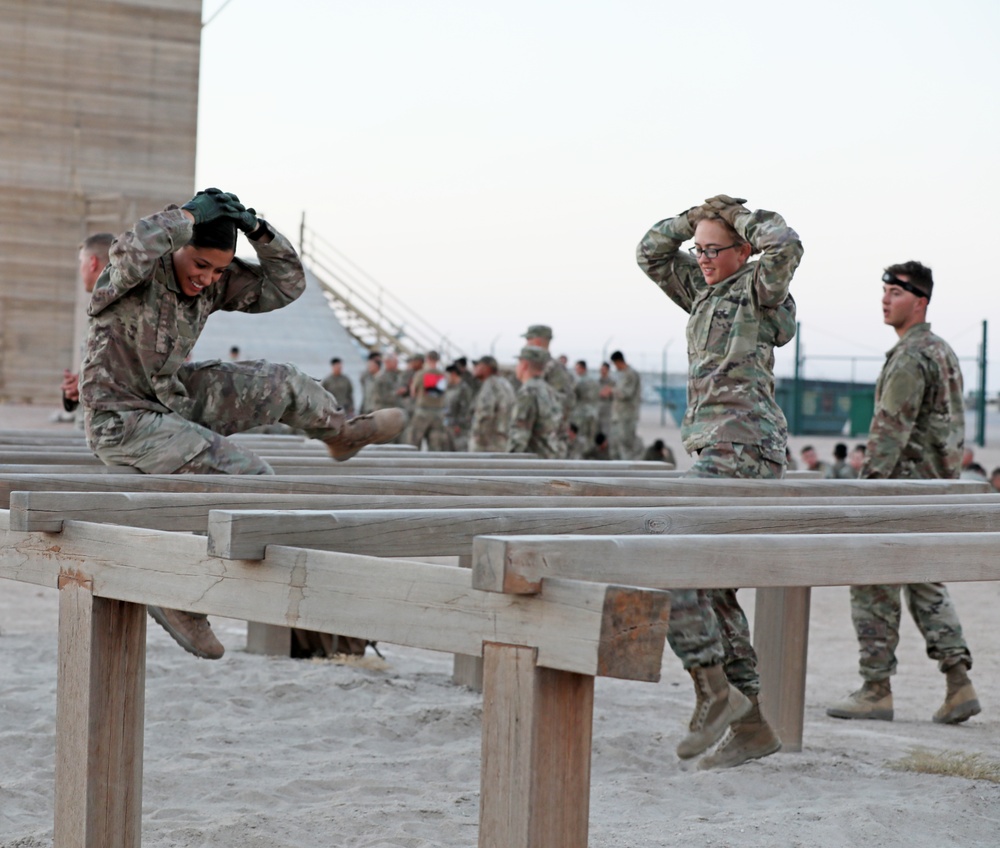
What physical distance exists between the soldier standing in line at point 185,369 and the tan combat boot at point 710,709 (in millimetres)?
1529

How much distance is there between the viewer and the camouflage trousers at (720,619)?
4207 mm

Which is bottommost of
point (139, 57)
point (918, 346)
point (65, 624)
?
point (65, 624)

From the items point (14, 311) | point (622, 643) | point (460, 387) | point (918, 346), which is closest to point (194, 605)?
point (622, 643)

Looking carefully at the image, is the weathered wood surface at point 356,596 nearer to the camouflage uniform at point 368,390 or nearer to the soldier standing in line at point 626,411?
the soldier standing in line at point 626,411

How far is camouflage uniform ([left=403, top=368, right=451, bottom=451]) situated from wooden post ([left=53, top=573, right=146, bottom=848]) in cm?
1599

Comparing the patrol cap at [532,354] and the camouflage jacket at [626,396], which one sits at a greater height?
the patrol cap at [532,354]

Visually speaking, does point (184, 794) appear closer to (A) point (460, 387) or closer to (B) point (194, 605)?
(B) point (194, 605)

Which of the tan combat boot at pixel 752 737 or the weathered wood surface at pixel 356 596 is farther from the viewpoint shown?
the tan combat boot at pixel 752 737

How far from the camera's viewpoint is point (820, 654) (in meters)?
7.97

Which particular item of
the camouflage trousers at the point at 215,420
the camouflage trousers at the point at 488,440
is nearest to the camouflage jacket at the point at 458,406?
the camouflage trousers at the point at 488,440

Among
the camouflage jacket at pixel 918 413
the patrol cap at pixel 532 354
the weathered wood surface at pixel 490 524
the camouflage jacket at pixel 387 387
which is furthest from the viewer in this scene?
→ the camouflage jacket at pixel 387 387

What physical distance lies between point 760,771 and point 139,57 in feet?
70.3

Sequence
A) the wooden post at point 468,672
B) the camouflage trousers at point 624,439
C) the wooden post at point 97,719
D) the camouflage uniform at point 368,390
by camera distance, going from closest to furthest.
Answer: the wooden post at point 97,719 < the wooden post at point 468,672 < the camouflage trousers at point 624,439 < the camouflage uniform at point 368,390

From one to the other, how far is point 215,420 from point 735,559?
277 cm
